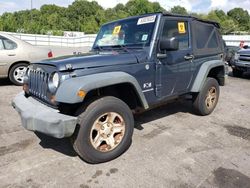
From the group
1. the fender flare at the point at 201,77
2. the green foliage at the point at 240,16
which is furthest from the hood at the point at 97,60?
the green foliage at the point at 240,16

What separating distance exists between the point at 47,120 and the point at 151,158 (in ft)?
4.90

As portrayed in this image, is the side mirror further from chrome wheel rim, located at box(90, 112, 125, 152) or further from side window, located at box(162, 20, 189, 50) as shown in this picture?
chrome wheel rim, located at box(90, 112, 125, 152)

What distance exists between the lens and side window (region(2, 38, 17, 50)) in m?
7.42

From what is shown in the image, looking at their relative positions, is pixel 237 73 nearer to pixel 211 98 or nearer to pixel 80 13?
pixel 211 98

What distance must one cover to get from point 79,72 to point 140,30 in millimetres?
1481

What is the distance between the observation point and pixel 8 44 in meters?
7.47

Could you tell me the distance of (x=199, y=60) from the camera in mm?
4926

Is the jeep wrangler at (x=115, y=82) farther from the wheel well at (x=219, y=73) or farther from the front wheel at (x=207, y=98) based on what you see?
the wheel well at (x=219, y=73)

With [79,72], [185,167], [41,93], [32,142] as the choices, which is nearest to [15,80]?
[32,142]

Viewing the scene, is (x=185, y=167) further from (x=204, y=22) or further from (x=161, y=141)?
(x=204, y=22)

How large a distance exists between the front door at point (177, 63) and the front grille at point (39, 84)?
173 centimetres

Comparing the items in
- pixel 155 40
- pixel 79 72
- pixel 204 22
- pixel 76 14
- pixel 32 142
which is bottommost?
pixel 32 142

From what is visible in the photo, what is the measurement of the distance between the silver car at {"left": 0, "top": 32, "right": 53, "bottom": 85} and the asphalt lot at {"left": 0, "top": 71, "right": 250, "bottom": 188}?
8.57 feet

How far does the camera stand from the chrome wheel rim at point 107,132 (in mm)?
3328
